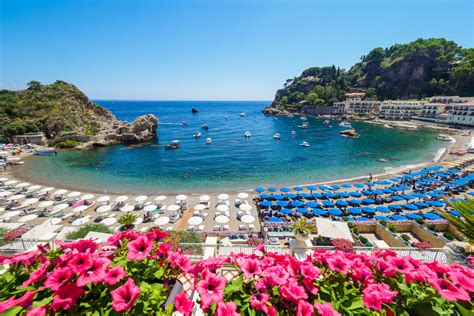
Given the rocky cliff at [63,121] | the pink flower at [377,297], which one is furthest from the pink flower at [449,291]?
the rocky cliff at [63,121]

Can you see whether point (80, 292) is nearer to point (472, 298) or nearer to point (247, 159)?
point (472, 298)

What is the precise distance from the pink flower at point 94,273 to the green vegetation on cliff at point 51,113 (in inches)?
2552

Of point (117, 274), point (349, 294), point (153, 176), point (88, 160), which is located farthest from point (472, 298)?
point (88, 160)

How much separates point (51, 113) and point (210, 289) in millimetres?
75136

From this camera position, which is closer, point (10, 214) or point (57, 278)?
point (57, 278)

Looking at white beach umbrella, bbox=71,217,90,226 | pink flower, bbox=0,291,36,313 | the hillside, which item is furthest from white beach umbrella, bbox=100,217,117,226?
the hillside

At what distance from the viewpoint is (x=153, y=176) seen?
110 ft

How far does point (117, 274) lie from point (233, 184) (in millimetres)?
28453

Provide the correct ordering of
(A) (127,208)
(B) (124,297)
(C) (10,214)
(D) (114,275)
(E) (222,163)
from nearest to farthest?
(B) (124,297) < (D) (114,275) < (C) (10,214) < (A) (127,208) < (E) (222,163)

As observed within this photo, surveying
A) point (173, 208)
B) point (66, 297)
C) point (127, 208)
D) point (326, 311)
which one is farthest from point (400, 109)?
point (66, 297)

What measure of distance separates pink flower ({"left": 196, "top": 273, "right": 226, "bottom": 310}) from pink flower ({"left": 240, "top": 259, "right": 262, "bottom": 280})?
346 millimetres

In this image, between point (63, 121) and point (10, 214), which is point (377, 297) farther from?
point (63, 121)

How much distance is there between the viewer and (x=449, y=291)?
237 centimetres

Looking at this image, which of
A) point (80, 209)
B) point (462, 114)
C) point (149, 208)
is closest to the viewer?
point (80, 209)
